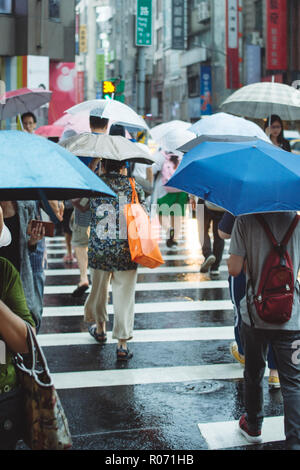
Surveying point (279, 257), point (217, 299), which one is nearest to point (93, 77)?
point (217, 299)

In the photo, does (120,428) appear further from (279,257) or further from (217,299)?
(217,299)

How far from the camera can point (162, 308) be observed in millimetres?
8461

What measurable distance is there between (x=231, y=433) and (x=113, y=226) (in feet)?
7.29

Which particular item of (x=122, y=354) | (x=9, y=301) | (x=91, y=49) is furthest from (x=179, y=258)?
(x=91, y=49)

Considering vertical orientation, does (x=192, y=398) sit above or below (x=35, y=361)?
below

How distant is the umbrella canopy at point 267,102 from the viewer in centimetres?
770

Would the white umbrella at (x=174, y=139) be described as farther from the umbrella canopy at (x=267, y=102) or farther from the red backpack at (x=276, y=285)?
the red backpack at (x=276, y=285)

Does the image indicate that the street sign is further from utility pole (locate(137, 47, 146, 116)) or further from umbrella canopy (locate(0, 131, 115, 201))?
umbrella canopy (locate(0, 131, 115, 201))

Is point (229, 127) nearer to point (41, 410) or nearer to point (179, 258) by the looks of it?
point (41, 410)

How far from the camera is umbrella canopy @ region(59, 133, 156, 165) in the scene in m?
5.68

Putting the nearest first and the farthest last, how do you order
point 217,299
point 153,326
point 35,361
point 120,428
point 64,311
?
point 35,361
point 120,428
point 153,326
point 64,311
point 217,299

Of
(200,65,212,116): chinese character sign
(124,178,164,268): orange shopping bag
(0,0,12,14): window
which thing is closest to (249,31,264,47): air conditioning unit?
(200,65,212,116): chinese character sign
